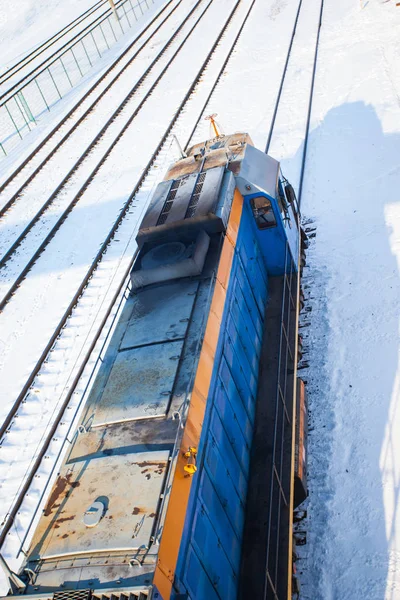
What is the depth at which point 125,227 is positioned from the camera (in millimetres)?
14156

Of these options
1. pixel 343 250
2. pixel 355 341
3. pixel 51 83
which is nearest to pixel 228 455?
pixel 355 341

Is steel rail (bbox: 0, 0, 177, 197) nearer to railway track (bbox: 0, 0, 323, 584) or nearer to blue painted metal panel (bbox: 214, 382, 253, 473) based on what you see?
railway track (bbox: 0, 0, 323, 584)

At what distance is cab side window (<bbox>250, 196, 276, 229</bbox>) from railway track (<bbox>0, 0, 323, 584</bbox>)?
423 cm

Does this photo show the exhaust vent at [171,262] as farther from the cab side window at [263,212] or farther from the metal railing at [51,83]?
the metal railing at [51,83]

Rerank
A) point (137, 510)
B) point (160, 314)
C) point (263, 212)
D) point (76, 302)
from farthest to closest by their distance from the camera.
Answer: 1. point (76, 302)
2. point (263, 212)
3. point (160, 314)
4. point (137, 510)

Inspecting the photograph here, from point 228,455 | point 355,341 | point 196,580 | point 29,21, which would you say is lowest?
point 355,341

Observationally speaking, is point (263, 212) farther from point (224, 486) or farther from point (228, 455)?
point (224, 486)

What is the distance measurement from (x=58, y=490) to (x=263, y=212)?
19.4 ft

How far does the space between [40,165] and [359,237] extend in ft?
41.8

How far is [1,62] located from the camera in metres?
35.8

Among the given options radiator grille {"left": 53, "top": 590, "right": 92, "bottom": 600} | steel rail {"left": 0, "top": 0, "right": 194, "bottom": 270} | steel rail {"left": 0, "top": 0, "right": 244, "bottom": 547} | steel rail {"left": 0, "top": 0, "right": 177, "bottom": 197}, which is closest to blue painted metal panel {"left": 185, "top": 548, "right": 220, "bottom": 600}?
radiator grille {"left": 53, "top": 590, "right": 92, "bottom": 600}

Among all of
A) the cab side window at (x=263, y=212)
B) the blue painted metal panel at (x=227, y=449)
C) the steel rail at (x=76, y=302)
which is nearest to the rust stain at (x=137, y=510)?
the blue painted metal panel at (x=227, y=449)

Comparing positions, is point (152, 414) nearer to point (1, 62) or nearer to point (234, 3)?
point (234, 3)

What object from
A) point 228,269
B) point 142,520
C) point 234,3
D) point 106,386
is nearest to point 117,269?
point 228,269
